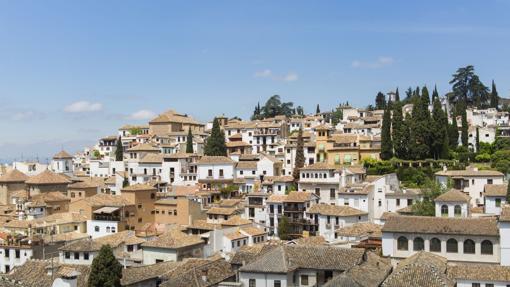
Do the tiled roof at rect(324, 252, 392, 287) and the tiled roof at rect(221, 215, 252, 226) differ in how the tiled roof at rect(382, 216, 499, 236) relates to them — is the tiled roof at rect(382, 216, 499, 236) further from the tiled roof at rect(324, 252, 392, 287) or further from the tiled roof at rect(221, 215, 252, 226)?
the tiled roof at rect(221, 215, 252, 226)

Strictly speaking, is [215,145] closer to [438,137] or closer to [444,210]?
[438,137]

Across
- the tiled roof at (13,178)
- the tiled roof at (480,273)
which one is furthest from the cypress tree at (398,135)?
the tiled roof at (13,178)

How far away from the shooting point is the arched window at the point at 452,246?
129 feet

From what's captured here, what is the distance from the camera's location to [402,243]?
4038 cm

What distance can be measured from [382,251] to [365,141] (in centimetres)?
3036

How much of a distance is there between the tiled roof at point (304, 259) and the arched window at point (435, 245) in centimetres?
620

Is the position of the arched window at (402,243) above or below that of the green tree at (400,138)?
below

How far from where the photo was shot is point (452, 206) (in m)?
46.5

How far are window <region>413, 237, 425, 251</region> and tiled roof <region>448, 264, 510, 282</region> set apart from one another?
3.64 meters

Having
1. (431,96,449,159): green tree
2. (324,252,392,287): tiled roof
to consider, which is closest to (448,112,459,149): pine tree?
(431,96,449,159): green tree

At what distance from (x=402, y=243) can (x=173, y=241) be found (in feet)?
56.1

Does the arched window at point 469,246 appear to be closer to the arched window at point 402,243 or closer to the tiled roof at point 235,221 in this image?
the arched window at point 402,243

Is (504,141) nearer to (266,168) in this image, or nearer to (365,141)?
(365,141)

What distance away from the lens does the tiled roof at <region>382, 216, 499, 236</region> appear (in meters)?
38.8
